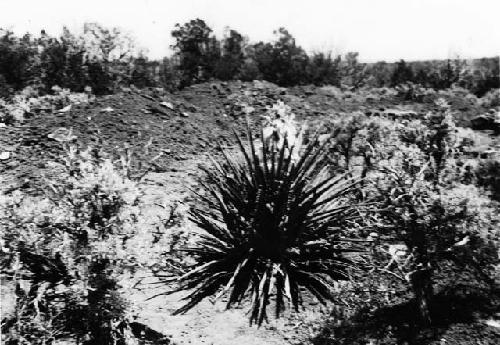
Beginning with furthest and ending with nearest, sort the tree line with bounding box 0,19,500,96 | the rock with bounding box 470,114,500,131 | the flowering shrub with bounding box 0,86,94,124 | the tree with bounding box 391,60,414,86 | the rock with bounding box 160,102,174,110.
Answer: the tree with bounding box 391,60,414,86 → the tree line with bounding box 0,19,500,96 → the rock with bounding box 470,114,500,131 → the rock with bounding box 160,102,174,110 → the flowering shrub with bounding box 0,86,94,124

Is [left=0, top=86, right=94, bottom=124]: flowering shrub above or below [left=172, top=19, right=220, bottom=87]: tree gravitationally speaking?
below

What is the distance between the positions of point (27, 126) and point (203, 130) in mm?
5899

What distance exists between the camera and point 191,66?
32.8m

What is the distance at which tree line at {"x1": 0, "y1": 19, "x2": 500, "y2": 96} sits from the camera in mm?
27969

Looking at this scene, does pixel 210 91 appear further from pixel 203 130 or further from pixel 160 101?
pixel 203 130

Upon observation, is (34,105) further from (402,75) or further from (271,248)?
(402,75)

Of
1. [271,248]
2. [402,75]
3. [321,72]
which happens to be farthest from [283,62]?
[271,248]

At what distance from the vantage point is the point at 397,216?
532 cm

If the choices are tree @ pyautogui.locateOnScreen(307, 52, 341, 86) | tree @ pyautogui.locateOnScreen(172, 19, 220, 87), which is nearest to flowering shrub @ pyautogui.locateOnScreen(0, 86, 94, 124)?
tree @ pyautogui.locateOnScreen(172, 19, 220, 87)

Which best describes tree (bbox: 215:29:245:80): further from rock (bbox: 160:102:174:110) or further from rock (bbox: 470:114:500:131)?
rock (bbox: 470:114:500:131)

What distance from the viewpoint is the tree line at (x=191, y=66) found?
28.0 metres

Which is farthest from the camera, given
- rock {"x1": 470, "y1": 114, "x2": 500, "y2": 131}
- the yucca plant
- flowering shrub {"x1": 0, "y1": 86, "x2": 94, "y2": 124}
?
rock {"x1": 470, "y1": 114, "x2": 500, "y2": 131}

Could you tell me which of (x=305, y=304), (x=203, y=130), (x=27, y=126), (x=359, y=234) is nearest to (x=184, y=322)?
(x=305, y=304)

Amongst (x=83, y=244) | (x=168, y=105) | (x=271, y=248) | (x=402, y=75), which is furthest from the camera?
(x=402, y=75)
